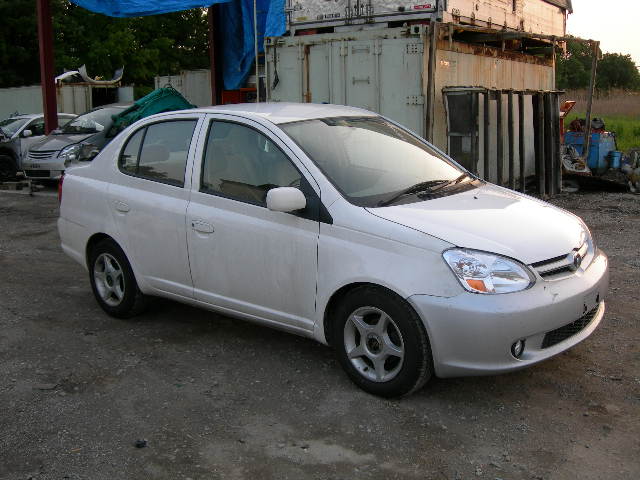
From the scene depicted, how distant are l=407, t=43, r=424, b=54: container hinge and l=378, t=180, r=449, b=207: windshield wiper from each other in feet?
18.5

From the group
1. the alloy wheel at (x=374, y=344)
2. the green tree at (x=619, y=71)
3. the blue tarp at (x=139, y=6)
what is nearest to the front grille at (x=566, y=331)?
the alloy wheel at (x=374, y=344)

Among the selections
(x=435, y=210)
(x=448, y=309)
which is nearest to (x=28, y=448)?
(x=448, y=309)

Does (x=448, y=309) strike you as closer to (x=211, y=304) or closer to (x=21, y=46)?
(x=211, y=304)

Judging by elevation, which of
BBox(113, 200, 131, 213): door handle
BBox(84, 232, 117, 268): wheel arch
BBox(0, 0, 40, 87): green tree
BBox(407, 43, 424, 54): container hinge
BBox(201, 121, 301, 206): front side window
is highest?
BBox(0, 0, 40, 87): green tree

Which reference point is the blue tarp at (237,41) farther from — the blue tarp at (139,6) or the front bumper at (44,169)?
the front bumper at (44,169)

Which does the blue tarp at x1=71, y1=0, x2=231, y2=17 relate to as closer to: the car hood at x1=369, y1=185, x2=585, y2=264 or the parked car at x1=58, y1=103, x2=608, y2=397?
the parked car at x1=58, y1=103, x2=608, y2=397

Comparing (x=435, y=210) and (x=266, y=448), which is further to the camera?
(x=435, y=210)

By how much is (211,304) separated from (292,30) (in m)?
7.67

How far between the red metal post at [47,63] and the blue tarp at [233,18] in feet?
6.89

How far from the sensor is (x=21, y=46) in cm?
3422

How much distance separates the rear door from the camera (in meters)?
4.99

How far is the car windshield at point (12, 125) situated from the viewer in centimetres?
1608

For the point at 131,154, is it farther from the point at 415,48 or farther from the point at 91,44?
the point at 91,44

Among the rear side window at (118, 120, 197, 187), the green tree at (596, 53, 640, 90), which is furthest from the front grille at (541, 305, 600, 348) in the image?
the green tree at (596, 53, 640, 90)
